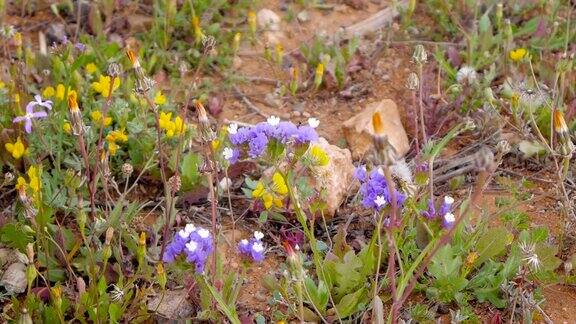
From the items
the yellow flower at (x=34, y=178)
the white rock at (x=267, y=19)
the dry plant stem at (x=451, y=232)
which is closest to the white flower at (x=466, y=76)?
the white rock at (x=267, y=19)

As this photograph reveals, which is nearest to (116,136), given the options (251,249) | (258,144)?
(258,144)

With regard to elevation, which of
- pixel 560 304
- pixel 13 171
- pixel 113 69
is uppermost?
pixel 113 69

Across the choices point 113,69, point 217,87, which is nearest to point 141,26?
point 217,87

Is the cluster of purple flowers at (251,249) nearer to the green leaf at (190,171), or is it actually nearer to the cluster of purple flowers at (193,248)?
the cluster of purple flowers at (193,248)

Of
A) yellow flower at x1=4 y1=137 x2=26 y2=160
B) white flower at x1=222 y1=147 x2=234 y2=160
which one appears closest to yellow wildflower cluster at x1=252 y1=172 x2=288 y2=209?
white flower at x1=222 y1=147 x2=234 y2=160

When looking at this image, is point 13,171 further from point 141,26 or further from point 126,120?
point 141,26

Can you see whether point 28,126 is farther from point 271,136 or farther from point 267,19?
point 267,19
